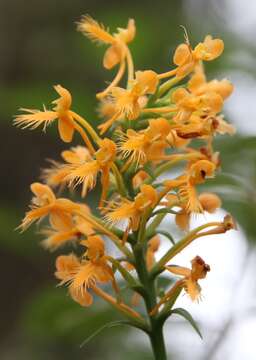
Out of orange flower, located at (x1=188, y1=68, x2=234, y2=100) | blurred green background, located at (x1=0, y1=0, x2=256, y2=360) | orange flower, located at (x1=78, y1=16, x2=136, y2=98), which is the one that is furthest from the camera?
blurred green background, located at (x1=0, y1=0, x2=256, y2=360)

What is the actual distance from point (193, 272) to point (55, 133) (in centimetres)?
205

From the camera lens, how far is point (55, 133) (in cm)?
411

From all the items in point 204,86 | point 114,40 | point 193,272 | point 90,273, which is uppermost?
A: point 114,40

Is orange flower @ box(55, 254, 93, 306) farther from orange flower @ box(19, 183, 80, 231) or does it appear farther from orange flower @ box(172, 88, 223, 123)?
orange flower @ box(172, 88, 223, 123)

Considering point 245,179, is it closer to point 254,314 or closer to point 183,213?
point 254,314

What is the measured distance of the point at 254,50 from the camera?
13.2 feet

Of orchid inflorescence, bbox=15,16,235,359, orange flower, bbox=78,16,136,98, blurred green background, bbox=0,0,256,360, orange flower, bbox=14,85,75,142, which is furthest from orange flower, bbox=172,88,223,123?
blurred green background, bbox=0,0,256,360

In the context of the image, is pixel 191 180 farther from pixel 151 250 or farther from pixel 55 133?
pixel 55 133

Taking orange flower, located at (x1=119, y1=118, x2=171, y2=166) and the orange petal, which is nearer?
orange flower, located at (x1=119, y1=118, x2=171, y2=166)

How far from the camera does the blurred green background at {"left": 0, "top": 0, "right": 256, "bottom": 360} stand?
3436mm

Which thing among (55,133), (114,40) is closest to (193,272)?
(114,40)

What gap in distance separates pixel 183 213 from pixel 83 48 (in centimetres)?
238

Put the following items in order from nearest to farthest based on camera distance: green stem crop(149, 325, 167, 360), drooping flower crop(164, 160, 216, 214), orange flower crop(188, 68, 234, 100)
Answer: green stem crop(149, 325, 167, 360), drooping flower crop(164, 160, 216, 214), orange flower crop(188, 68, 234, 100)

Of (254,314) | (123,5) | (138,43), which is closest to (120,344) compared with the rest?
(254,314)
